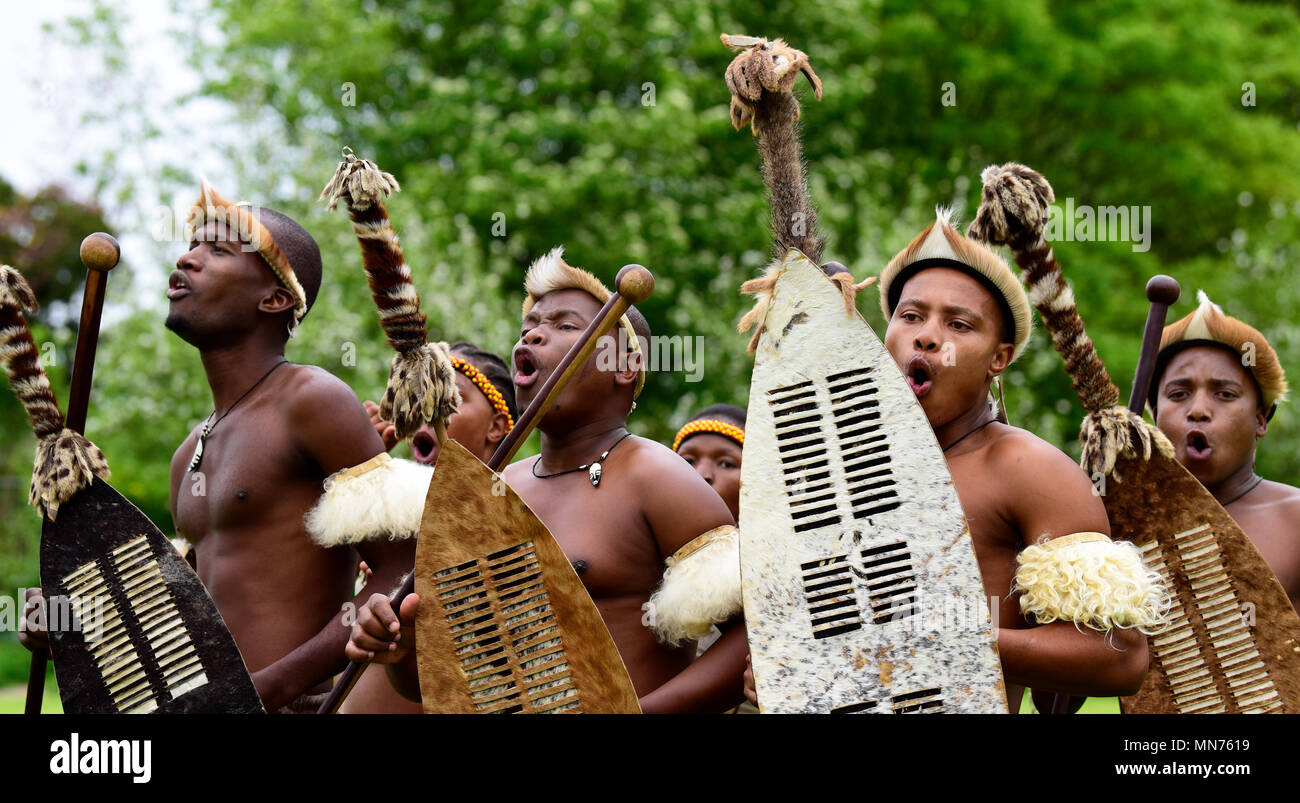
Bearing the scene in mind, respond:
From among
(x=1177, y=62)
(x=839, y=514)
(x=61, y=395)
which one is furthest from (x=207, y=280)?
(x=1177, y=62)

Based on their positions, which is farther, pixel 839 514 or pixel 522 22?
pixel 522 22

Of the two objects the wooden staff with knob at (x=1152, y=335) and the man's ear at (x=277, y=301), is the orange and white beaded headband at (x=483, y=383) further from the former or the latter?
the wooden staff with knob at (x=1152, y=335)

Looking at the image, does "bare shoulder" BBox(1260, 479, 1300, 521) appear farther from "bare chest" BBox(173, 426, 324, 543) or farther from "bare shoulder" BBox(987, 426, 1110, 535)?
"bare chest" BBox(173, 426, 324, 543)

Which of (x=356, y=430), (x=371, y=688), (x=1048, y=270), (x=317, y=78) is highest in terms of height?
(x=317, y=78)

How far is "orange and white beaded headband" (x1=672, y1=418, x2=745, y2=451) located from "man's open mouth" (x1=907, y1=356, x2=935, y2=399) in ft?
6.93

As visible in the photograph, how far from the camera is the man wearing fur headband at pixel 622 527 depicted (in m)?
3.17

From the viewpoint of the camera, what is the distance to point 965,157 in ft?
56.6

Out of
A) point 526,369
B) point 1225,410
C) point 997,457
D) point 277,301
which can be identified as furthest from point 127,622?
point 1225,410

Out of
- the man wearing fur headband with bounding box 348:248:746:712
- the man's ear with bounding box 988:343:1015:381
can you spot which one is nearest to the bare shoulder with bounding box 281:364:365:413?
the man wearing fur headband with bounding box 348:248:746:712

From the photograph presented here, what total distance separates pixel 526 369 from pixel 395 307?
44 cm

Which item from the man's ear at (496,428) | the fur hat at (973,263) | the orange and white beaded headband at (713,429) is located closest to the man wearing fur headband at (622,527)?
the fur hat at (973,263)
